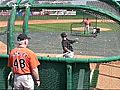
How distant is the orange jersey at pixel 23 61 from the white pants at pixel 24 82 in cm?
10

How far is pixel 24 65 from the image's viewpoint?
5.89 metres

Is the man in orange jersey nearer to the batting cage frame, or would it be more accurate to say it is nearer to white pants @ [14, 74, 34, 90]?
white pants @ [14, 74, 34, 90]

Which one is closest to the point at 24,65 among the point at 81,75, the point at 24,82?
the point at 24,82

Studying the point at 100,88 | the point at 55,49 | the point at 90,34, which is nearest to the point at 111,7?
the point at 100,88

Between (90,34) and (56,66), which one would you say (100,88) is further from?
(90,34)

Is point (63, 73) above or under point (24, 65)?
under

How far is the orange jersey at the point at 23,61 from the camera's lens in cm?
585

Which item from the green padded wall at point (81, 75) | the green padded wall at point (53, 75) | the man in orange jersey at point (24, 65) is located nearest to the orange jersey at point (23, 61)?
the man in orange jersey at point (24, 65)

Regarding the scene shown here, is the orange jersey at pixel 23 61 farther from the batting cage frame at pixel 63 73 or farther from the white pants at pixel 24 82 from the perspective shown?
the batting cage frame at pixel 63 73

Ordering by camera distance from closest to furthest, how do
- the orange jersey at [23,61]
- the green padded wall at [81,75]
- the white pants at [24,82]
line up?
the orange jersey at [23,61]
the white pants at [24,82]
the green padded wall at [81,75]

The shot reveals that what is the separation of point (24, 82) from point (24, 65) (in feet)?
1.04

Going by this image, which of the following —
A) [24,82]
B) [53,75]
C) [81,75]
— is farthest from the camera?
[53,75]

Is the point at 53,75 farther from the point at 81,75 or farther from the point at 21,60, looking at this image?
the point at 21,60

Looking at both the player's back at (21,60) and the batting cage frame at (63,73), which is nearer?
the player's back at (21,60)
